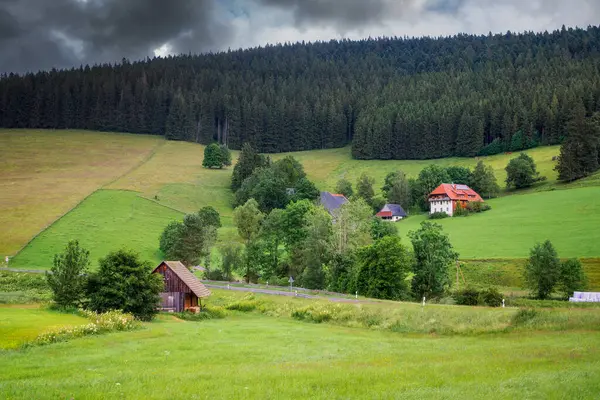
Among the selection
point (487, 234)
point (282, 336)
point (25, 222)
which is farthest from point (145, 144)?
point (282, 336)

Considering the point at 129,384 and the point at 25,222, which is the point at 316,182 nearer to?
the point at 25,222

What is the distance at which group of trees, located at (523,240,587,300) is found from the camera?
58.9 meters

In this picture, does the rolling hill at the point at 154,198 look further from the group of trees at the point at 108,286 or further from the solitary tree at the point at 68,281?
the group of trees at the point at 108,286

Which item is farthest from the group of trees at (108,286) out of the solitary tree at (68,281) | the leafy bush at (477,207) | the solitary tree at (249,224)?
the leafy bush at (477,207)

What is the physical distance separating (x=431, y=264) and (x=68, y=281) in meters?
40.0

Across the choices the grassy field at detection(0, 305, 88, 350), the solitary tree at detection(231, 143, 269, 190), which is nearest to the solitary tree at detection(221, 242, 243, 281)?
the grassy field at detection(0, 305, 88, 350)

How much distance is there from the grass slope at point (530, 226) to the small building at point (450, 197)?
5544 millimetres

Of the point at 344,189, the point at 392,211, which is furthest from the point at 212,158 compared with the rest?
the point at 392,211

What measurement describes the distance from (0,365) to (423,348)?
2043 centimetres

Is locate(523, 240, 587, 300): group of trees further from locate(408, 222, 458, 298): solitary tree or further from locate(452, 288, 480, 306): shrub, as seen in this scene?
locate(452, 288, 480, 306): shrub

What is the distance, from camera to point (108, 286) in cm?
4575

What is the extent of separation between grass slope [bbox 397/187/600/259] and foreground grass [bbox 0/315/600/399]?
48934 millimetres

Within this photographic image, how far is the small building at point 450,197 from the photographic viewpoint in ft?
382

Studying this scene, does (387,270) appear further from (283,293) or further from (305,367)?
(305,367)
